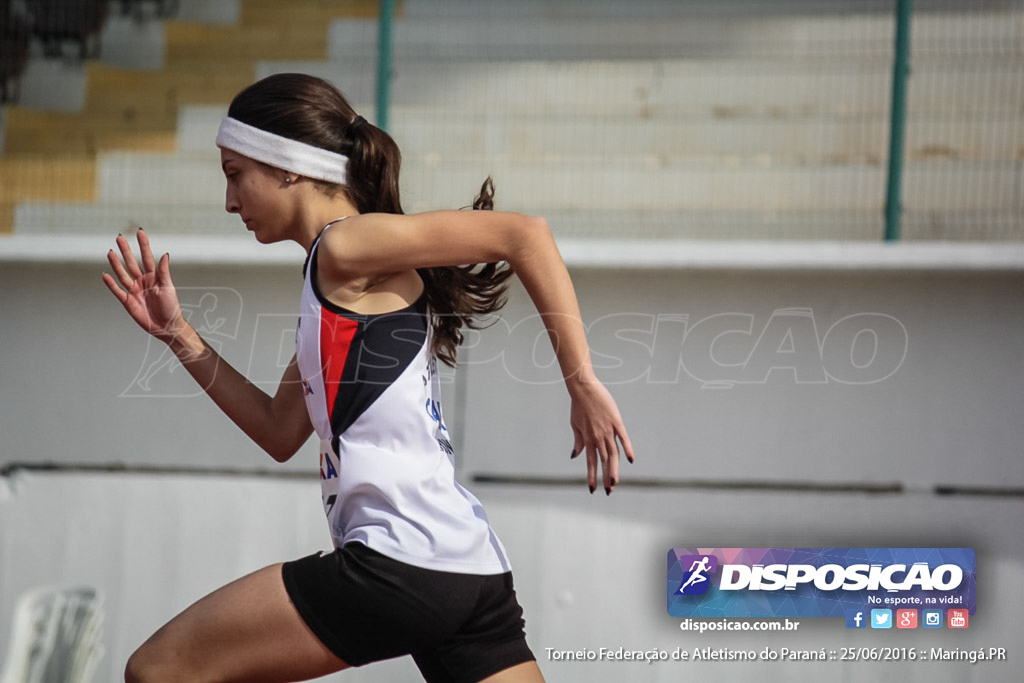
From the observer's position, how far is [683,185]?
13.6 ft

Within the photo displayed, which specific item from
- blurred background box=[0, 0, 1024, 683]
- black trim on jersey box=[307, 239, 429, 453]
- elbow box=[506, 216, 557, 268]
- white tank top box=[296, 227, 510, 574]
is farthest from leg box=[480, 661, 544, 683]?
blurred background box=[0, 0, 1024, 683]

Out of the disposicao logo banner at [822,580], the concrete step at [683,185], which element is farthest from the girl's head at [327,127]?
the disposicao logo banner at [822,580]

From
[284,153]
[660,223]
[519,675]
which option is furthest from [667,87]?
[519,675]

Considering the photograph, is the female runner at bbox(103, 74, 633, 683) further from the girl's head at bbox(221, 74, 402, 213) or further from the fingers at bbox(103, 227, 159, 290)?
the fingers at bbox(103, 227, 159, 290)

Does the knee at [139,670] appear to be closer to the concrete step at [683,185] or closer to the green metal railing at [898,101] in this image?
the concrete step at [683,185]

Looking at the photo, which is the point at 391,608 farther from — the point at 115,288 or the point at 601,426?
the point at 115,288

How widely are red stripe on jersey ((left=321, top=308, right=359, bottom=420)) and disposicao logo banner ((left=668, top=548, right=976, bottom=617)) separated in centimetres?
228

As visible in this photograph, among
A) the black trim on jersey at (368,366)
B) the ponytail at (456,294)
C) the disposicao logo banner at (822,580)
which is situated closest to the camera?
the black trim on jersey at (368,366)

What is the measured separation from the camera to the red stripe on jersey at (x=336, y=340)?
6.30ft

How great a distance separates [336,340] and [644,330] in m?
2.22

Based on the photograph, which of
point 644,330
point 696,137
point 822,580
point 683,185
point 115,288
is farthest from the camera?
point 696,137

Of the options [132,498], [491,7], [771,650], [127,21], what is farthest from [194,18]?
[771,650]

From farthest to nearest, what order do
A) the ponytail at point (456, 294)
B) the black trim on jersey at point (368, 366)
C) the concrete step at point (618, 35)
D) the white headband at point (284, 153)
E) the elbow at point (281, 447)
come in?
1. the concrete step at point (618, 35)
2. the elbow at point (281, 447)
3. the ponytail at point (456, 294)
4. the white headband at point (284, 153)
5. the black trim on jersey at point (368, 366)

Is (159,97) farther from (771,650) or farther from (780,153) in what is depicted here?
(771,650)
